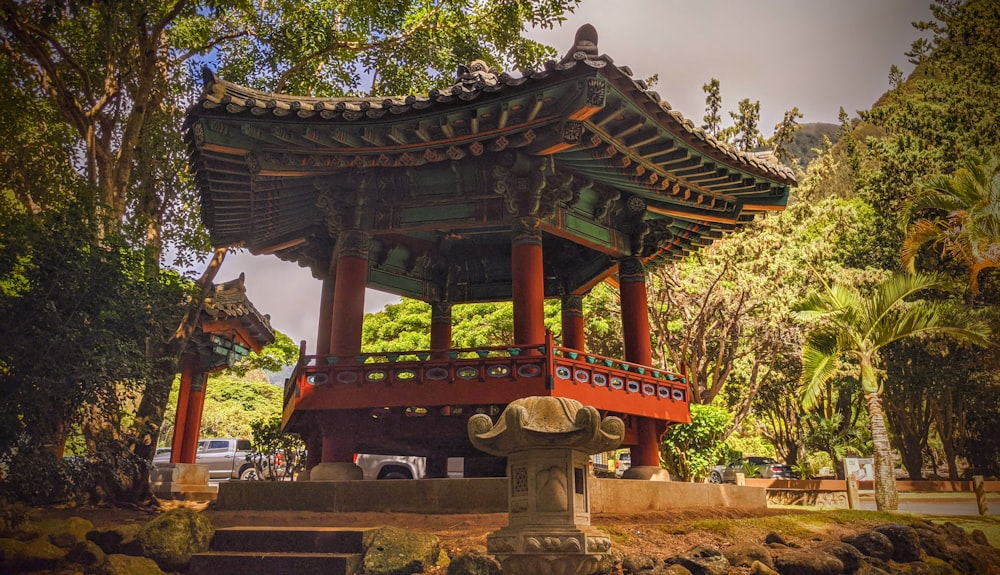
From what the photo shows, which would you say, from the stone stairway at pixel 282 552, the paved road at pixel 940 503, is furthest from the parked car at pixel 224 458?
the paved road at pixel 940 503

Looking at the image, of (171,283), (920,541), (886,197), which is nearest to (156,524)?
(171,283)

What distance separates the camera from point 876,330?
19125 mm

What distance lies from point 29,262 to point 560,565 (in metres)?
7.82

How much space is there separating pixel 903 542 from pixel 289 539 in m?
8.63

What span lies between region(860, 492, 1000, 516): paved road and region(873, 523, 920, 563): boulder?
984 centimetres

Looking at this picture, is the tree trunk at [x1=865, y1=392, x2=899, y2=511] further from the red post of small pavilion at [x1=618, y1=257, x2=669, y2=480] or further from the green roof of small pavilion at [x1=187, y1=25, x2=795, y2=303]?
the red post of small pavilion at [x1=618, y1=257, x2=669, y2=480]

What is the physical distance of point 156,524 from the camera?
8.22 m

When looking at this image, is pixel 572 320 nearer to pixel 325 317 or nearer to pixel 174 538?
pixel 325 317

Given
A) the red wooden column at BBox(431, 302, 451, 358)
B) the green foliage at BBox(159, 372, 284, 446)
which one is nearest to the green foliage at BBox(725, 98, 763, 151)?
the red wooden column at BBox(431, 302, 451, 358)

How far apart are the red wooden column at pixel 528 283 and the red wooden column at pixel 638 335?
9.31ft

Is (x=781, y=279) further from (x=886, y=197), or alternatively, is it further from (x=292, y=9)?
(x=292, y=9)

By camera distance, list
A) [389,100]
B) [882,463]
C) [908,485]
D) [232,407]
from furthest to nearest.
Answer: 1. [232,407]
2. [908,485]
3. [882,463]
4. [389,100]

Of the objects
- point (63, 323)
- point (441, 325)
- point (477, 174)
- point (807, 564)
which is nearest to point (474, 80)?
point (477, 174)

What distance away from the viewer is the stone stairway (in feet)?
25.1
